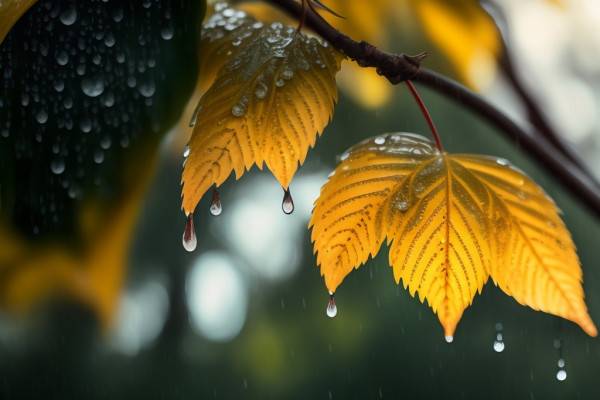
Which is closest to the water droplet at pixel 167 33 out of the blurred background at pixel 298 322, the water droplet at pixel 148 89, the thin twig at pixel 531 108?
the water droplet at pixel 148 89

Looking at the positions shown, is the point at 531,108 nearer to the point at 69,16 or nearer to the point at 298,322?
the point at 69,16

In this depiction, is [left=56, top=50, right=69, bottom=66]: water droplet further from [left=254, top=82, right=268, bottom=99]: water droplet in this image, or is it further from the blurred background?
the blurred background

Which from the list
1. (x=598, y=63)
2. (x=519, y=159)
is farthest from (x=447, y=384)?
(x=598, y=63)

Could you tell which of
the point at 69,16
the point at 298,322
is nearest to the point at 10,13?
the point at 69,16

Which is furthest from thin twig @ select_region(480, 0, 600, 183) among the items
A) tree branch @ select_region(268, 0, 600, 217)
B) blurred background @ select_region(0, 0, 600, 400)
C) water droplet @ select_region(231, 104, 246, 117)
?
blurred background @ select_region(0, 0, 600, 400)

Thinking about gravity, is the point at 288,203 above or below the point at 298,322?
above
